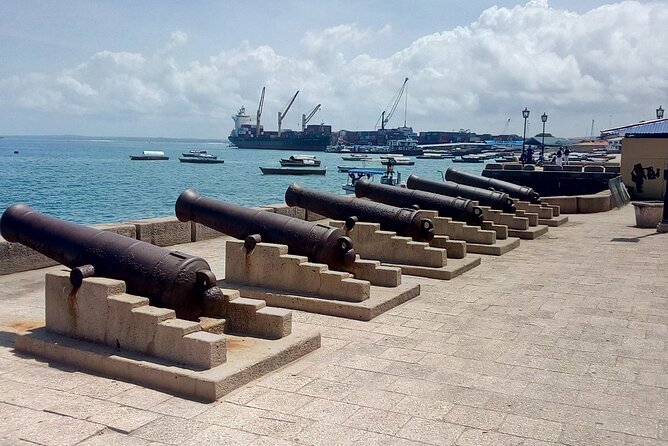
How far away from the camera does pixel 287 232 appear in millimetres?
7402

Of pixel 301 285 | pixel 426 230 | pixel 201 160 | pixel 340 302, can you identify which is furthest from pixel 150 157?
pixel 340 302

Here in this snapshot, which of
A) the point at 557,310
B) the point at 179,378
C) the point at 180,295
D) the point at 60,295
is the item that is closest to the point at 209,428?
the point at 179,378

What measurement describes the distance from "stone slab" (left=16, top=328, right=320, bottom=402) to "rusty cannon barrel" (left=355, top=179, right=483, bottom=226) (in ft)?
19.3

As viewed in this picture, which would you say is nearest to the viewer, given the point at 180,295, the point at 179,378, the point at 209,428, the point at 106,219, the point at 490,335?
the point at 209,428

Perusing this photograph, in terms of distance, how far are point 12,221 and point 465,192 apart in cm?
914

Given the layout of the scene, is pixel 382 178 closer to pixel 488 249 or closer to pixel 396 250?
pixel 488 249

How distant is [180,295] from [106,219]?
30.7 meters

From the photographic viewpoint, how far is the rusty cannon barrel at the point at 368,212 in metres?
9.59

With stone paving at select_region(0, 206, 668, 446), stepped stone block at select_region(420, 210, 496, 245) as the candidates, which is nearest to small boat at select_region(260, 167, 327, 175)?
stepped stone block at select_region(420, 210, 496, 245)

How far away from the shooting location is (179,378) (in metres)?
4.69

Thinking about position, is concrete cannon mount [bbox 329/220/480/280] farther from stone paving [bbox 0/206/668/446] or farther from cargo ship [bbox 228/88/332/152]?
cargo ship [bbox 228/88/332/152]

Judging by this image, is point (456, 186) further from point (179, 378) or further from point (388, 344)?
point (179, 378)

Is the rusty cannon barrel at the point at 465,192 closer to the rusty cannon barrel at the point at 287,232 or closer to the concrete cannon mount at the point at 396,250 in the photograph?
the concrete cannon mount at the point at 396,250

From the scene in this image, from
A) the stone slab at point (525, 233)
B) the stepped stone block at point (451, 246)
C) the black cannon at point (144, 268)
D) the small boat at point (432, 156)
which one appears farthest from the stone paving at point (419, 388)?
the small boat at point (432, 156)
